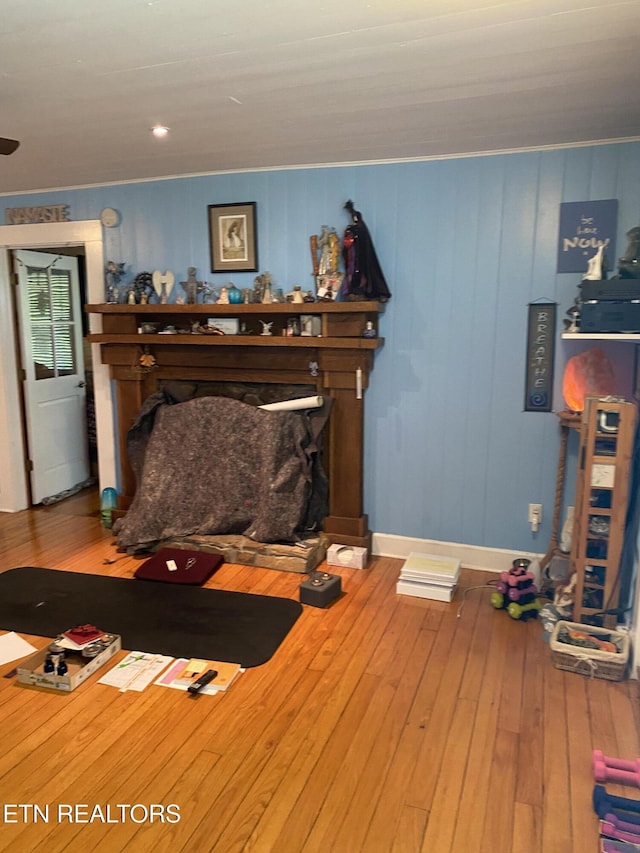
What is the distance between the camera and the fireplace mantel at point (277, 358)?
367cm

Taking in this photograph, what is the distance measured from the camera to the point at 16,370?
4742 mm

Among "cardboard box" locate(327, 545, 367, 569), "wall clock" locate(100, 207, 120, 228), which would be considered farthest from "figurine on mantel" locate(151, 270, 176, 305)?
"cardboard box" locate(327, 545, 367, 569)

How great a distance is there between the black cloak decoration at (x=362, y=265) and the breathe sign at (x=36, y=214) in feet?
7.00

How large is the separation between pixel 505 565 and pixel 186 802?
228cm

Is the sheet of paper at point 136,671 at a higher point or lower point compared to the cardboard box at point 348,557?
lower

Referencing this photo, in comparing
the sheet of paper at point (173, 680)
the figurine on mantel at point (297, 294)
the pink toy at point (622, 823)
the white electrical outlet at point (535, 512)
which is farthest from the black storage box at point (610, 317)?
the sheet of paper at point (173, 680)

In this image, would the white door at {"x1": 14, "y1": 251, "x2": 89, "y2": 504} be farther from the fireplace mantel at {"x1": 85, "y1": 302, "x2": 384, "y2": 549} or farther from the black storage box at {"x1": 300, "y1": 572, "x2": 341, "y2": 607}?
the black storage box at {"x1": 300, "y1": 572, "x2": 341, "y2": 607}

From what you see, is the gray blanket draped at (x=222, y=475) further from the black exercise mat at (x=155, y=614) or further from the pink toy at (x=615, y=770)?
the pink toy at (x=615, y=770)

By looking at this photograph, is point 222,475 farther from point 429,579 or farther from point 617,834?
point 617,834

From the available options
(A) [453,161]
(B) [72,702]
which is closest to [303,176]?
(A) [453,161]

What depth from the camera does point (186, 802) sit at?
197cm

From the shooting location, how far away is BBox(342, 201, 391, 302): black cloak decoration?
3531mm

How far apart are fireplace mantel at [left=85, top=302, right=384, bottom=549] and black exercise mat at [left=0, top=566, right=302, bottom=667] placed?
88cm

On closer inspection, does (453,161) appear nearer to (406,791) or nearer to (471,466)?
(471,466)
